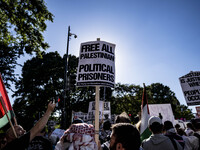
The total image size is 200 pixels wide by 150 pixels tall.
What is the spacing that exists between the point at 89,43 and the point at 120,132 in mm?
3093

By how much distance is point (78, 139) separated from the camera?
7.07 ft

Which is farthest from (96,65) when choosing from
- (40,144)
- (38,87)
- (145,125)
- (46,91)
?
(38,87)

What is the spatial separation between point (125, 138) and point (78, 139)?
32.4 inches

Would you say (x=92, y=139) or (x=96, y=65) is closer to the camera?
(x=92, y=139)

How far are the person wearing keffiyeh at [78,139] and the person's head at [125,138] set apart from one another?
2.14ft

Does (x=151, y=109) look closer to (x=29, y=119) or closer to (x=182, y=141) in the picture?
(x=182, y=141)

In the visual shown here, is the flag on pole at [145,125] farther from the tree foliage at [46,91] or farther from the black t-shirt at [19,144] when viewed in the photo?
the tree foliage at [46,91]

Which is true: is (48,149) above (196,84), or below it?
below

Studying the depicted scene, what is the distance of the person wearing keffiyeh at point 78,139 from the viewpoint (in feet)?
7.05

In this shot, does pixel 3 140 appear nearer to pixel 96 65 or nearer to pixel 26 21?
pixel 96 65

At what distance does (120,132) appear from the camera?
1.62m

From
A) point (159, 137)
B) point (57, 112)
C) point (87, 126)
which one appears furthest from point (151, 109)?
point (57, 112)

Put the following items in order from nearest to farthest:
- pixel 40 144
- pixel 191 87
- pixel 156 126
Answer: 1. pixel 156 126
2. pixel 40 144
3. pixel 191 87

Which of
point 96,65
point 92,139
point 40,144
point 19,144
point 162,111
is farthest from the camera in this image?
point 162,111
